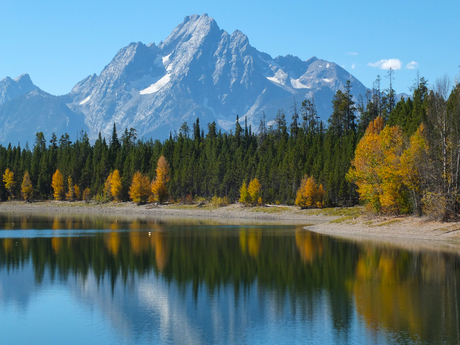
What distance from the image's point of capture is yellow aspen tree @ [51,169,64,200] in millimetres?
167750

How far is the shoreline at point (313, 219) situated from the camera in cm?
5784

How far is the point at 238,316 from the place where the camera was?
25.7 metres

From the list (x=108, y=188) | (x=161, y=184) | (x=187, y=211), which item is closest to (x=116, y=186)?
(x=108, y=188)

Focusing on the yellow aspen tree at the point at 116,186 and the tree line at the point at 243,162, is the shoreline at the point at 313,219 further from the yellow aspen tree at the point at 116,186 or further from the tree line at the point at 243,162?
the tree line at the point at 243,162

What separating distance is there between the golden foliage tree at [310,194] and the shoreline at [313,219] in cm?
231

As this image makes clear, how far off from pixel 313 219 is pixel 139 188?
64.1 m

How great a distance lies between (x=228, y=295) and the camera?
30.5m

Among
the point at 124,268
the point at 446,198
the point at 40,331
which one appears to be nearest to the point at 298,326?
the point at 40,331

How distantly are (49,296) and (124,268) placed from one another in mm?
10183

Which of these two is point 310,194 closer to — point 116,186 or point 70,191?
point 116,186

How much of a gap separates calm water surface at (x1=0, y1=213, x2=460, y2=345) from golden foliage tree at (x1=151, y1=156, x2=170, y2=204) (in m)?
87.9

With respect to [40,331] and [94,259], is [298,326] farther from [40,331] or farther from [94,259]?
[94,259]

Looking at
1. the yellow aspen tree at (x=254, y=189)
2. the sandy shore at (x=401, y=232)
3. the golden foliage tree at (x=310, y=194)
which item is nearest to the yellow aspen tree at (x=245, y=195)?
the yellow aspen tree at (x=254, y=189)

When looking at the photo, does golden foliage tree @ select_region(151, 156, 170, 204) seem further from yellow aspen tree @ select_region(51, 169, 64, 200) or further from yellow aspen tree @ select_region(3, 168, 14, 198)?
yellow aspen tree @ select_region(3, 168, 14, 198)
